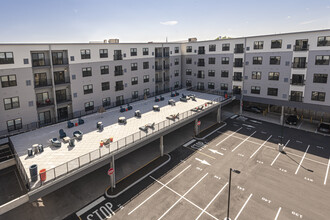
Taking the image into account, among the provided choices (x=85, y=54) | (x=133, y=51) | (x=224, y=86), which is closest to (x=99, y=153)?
(x=85, y=54)

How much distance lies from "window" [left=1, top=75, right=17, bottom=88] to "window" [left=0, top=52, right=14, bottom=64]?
184cm

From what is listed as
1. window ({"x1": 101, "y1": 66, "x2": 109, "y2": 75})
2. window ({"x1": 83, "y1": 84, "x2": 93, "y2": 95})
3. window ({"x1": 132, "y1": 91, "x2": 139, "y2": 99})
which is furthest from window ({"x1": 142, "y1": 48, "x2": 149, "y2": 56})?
window ({"x1": 83, "y1": 84, "x2": 93, "y2": 95})

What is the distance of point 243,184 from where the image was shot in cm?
2405

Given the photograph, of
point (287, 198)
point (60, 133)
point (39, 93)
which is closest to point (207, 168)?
point (287, 198)

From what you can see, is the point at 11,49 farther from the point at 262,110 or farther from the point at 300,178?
the point at 262,110

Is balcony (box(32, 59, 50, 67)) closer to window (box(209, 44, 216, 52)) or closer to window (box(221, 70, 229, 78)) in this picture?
window (box(209, 44, 216, 52))

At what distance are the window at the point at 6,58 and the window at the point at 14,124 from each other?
7485mm

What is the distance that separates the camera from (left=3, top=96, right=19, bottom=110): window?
27.4 meters

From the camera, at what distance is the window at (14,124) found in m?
27.9

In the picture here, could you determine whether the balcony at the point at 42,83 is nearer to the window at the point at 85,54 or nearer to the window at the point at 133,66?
the window at the point at 85,54

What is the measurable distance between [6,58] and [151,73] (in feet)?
83.9

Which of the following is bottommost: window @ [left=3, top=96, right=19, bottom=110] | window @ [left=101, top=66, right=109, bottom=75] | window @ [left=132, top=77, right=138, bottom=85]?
window @ [left=3, top=96, right=19, bottom=110]

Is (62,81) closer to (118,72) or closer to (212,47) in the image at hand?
(118,72)

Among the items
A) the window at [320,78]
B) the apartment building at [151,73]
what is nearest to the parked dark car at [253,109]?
Answer: the apartment building at [151,73]
